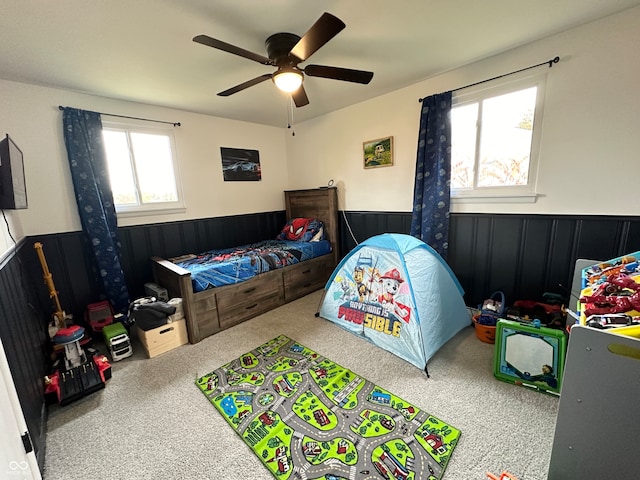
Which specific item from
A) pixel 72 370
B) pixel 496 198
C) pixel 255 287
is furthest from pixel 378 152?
pixel 72 370

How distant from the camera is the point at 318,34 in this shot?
1375mm

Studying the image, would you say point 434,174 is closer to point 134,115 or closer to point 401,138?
point 401,138

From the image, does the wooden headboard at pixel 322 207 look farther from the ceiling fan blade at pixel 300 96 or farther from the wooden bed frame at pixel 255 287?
the ceiling fan blade at pixel 300 96

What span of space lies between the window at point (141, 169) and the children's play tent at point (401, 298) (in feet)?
7.71

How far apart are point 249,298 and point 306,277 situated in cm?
85

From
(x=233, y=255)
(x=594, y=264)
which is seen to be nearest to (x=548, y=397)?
(x=594, y=264)

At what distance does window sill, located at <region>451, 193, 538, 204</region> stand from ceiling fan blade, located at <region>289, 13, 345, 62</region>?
1.97 metres

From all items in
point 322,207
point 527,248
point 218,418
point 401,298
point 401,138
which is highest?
point 401,138

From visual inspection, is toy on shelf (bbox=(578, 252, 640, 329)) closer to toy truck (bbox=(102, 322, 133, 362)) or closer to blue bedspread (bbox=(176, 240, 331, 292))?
blue bedspread (bbox=(176, 240, 331, 292))

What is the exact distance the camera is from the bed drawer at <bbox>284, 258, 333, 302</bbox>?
10.3 feet

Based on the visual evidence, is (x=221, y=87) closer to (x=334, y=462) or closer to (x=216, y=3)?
(x=216, y=3)

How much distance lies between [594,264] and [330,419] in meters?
2.11

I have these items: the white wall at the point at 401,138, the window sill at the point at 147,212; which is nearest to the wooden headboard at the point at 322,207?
the white wall at the point at 401,138

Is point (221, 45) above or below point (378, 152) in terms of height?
above
